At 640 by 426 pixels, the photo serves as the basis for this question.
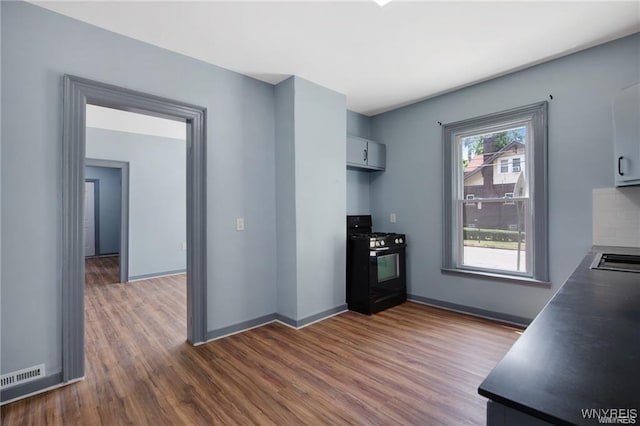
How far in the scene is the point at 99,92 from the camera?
2254mm

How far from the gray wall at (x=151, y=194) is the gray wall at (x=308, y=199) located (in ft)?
8.70

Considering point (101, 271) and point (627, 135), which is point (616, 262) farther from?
point (101, 271)

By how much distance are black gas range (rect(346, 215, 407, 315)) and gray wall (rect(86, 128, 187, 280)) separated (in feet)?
10.1

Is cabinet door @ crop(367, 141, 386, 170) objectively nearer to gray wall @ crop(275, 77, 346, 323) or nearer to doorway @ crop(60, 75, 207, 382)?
gray wall @ crop(275, 77, 346, 323)

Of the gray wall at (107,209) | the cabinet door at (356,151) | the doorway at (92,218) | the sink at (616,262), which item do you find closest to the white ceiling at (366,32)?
the cabinet door at (356,151)

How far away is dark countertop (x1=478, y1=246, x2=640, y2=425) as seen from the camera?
21.1 inches

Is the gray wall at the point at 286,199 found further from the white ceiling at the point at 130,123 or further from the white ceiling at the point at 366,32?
the white ceiling at the point at 130,123

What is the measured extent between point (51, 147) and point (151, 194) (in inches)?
142

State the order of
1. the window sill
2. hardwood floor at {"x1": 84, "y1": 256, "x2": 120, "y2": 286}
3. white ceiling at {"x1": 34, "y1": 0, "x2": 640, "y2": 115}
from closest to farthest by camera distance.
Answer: white ceiling at {"x1": 34, "y1": 0, "x2": 640, "y2": 115} → the window sill → hardwood floor at {"x1": 84, "y1": 256, "x2": 120, "y2": 286}

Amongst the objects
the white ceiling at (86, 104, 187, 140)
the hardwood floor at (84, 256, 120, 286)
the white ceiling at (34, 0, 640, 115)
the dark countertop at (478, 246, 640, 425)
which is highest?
the white ceiling at (86, 104, 187, 140)

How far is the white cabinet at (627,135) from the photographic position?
7.10ft

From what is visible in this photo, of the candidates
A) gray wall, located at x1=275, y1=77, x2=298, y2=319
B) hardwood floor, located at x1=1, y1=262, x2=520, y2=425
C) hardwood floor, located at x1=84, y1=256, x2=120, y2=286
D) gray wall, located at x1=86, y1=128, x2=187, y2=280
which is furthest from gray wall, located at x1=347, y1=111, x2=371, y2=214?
hardwood floor, located at x1=84, y1=256, x2=120, y2=286

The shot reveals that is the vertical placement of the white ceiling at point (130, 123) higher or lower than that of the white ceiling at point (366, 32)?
higher

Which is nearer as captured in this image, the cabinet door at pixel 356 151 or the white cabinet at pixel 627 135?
the white cabinet at pixel 627 135
